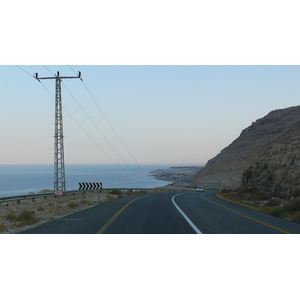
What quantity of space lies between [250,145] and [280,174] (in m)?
77.1

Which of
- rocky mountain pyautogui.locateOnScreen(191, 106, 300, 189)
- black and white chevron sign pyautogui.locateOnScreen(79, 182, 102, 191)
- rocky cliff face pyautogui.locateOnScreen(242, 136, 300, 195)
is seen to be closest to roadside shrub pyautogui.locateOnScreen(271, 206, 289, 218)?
rocky cliff face pyautogui.locateOnScreen(242, 136, 300, 195)

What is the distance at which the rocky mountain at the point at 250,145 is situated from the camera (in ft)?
293

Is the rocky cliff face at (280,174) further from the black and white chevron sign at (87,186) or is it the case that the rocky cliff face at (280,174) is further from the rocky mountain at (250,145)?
the rocky mountain at (250,145)

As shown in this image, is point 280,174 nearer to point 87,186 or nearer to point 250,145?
point 87,186

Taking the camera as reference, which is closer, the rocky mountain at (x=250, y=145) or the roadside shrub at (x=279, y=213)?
the roadside shrub at (x=279, y=213)

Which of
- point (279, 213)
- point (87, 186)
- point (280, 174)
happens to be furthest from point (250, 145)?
point (279, 213)

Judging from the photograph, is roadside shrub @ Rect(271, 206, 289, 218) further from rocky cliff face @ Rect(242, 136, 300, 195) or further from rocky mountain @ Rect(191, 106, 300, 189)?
rocky mountain @ Rect(191, 106, 300, 189)

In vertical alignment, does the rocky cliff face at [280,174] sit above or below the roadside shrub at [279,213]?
above

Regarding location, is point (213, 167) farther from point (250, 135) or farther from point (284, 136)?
point (284, 136)

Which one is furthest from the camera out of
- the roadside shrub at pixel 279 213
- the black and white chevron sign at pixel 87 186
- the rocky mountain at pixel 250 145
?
the rocky mountain at pixel 250 145

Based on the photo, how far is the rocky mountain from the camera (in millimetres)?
89438

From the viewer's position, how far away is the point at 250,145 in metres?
104

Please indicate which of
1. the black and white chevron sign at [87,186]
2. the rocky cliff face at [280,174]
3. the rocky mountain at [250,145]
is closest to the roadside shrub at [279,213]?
the rocky cliff face at [280,174]

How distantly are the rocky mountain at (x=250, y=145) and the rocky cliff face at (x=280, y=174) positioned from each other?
4592cm
